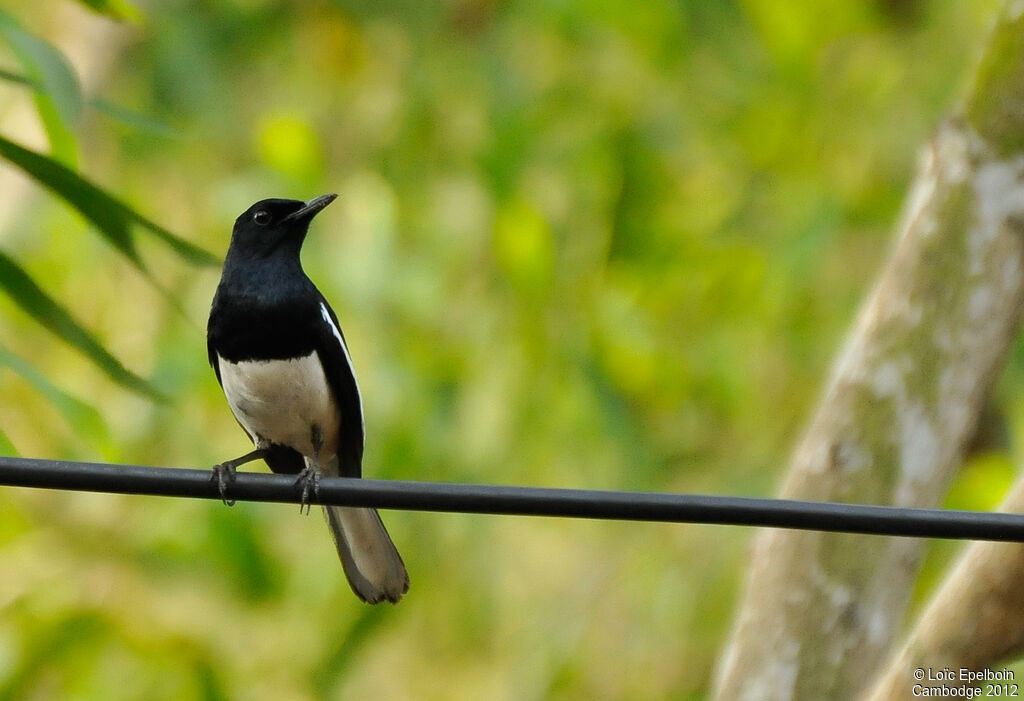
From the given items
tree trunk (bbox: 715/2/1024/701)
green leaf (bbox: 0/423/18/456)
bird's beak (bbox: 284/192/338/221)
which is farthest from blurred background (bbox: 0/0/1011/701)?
green leaf (bbox: 0/423/18/456)

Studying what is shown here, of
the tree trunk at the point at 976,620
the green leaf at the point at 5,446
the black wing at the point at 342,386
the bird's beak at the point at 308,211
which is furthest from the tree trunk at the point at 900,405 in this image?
the green leaf at the point at 5,446

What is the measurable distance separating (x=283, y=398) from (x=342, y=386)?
0.71ft

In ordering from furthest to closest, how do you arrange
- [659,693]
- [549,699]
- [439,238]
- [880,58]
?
1. [880,58]
2. [439,238]
3. [659,693]
4. [549,699]

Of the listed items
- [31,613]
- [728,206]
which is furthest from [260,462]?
[728,206]

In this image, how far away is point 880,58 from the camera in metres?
8.78

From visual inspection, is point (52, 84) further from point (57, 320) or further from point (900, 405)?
point (900, 405)

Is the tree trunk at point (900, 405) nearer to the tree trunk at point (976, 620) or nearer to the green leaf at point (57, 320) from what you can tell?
the tree trunk at point (976, 620)

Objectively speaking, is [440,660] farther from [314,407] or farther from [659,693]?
[314,407]

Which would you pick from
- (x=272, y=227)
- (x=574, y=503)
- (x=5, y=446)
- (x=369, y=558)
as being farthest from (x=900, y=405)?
(x=5, y=446)

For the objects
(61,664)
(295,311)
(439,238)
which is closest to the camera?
(295,311)

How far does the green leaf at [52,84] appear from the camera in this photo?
353cm

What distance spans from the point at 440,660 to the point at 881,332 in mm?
3539

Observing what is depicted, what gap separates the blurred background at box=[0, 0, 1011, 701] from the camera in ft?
21.4

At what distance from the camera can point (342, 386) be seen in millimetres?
4281
